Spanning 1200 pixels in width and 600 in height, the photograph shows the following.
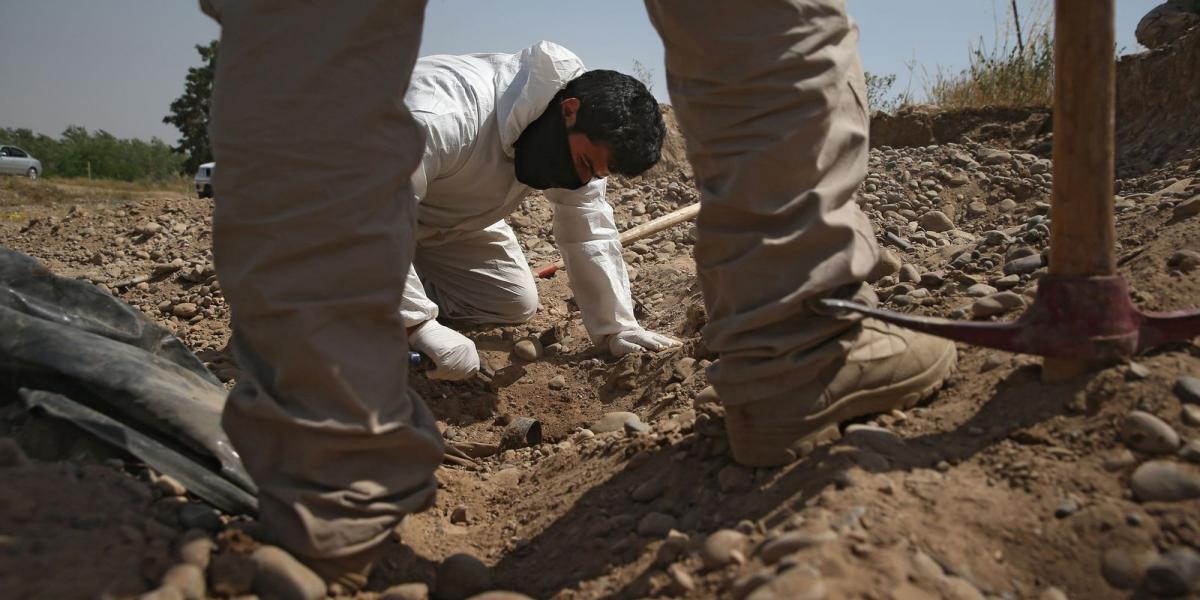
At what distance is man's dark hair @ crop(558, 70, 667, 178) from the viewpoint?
320 cm

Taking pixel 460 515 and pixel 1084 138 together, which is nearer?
pixel 1084 138

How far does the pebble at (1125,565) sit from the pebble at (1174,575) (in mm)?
14

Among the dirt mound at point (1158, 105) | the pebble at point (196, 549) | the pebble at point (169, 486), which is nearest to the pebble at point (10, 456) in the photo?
the pebble at point (169, 486)

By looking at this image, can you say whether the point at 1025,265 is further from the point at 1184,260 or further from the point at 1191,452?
the point at 1191,452

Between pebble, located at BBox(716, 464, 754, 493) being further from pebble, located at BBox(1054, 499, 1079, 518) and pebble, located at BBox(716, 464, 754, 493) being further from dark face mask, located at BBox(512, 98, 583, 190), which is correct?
dark face mask, located at BBox(512, 98, 583, 190)

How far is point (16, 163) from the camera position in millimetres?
23641

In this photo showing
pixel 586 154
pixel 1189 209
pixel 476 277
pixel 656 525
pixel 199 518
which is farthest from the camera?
pixel 476 277

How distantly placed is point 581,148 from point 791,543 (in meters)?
2.24

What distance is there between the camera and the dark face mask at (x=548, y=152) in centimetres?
332

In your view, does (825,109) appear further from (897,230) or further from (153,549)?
(897,230)

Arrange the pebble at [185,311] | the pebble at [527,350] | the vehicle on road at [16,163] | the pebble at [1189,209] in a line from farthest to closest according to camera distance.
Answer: the vehicle on road at [16,163] → the pebble at [185,311] → the pebble at [527,350] → the pebble at [1189,209]

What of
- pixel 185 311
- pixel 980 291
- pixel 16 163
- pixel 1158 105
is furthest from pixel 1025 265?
pixel 16 163

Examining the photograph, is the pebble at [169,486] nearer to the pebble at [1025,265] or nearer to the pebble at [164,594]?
the pebble at [164,594]

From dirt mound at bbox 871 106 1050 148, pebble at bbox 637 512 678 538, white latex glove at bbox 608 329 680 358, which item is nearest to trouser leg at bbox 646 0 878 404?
pebble at bbox 637 512 678 538
